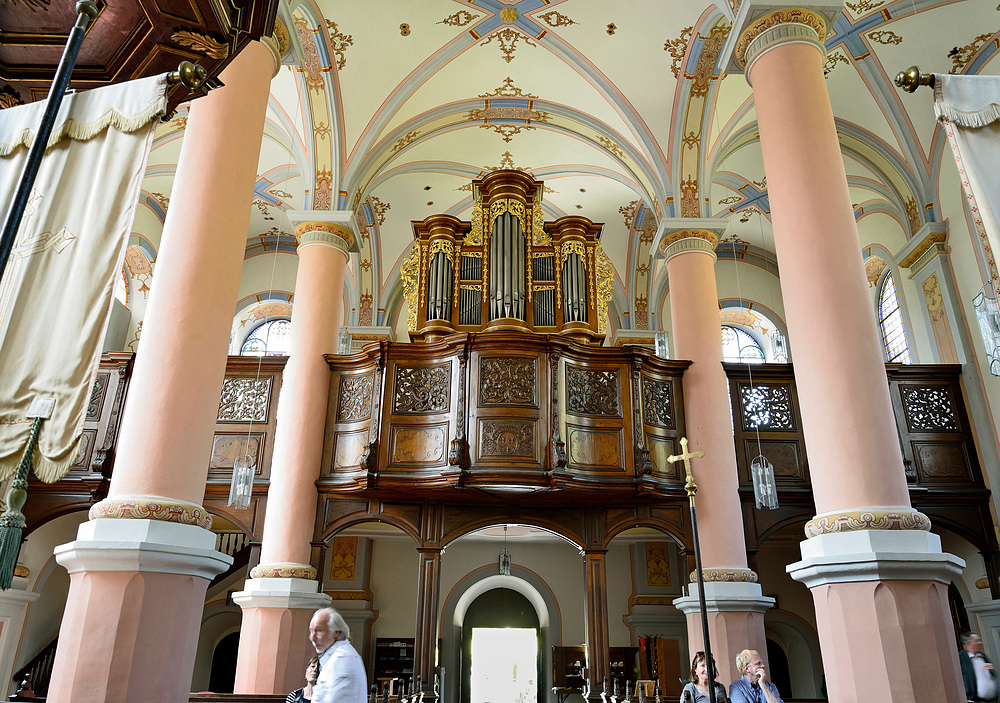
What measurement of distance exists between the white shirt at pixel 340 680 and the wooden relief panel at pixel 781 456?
8.97 metres

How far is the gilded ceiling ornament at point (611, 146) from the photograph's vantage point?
13.2 metres

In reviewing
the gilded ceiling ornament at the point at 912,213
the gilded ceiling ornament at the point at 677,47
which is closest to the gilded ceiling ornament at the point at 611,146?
the gilded ceiling ornament at the point at 677,47

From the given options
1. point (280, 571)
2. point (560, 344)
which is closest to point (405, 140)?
point (560, 344)

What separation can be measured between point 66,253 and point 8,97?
49.0 inches

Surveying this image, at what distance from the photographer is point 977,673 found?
685cm

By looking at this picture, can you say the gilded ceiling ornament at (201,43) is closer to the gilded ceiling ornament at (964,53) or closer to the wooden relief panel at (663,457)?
the wooden relief panel at (663,457)

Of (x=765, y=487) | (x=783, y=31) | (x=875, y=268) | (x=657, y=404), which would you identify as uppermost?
(x=875, y=268)

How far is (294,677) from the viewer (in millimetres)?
9398

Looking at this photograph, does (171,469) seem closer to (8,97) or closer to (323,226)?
(8,97)

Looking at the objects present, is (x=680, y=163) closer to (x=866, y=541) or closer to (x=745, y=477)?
(x=745, y=477)

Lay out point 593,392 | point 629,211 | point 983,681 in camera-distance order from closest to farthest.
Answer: point 983,681 < point 593,392 < point 629,211

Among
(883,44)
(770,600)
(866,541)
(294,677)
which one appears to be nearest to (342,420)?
(294,677)

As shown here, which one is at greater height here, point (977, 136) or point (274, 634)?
point (977, 136)

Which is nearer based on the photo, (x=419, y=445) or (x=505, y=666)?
(x=419, y=445)
